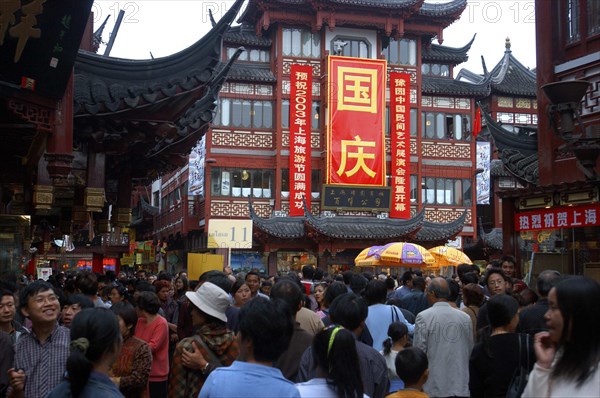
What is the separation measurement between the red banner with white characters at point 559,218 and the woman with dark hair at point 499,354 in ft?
22.7

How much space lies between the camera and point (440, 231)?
3250 cm

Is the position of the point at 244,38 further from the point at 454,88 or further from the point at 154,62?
the point at 154,62

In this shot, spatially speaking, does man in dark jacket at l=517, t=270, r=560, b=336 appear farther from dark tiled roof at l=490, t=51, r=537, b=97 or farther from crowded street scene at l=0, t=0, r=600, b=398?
dark tiled roof at l=490, t=51, r=537, b=97

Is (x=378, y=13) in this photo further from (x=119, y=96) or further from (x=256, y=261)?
(x=119, y=96)

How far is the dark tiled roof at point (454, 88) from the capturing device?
33969mm

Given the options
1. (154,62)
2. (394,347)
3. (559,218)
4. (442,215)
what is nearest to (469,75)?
(442,215)

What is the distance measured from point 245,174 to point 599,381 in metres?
29.0

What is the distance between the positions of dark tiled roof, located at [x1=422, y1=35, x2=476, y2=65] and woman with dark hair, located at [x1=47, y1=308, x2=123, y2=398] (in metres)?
32.8

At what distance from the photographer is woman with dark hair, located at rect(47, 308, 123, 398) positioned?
11.0 ft

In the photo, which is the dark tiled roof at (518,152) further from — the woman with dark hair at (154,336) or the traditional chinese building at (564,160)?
the woman with dark hair at (154,336)

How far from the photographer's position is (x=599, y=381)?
9.49ft

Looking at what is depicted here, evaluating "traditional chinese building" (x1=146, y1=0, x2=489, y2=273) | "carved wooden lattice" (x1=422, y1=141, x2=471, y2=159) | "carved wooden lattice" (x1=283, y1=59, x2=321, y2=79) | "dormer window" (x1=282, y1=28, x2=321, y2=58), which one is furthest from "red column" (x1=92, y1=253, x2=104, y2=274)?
"carved wooden lattice" (x1=422, y1=141, x2=471, y2=159)

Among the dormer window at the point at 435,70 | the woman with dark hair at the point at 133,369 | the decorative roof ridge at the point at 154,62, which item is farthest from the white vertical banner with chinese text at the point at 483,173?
the woman with dark hair at the point at 133,369

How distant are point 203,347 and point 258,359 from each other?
1.33 metres
